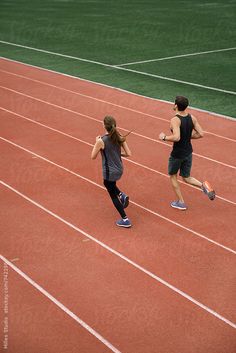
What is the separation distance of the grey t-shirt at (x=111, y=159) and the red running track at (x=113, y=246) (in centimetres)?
89

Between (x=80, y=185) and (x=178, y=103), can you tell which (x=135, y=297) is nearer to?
(x=178, y=103)

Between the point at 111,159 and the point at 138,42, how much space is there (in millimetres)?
17650

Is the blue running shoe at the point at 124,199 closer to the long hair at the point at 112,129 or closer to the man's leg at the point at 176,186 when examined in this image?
the long hair at the point at 112,129

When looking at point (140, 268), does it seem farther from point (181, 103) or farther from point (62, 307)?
point (181, 103)

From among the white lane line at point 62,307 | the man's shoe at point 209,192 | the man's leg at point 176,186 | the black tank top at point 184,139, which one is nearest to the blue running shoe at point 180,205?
the man's leg at point 176,186

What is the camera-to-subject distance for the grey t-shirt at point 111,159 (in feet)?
27.3

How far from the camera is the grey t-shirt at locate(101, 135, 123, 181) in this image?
833 cm

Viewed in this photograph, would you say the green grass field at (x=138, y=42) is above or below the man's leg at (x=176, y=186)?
above

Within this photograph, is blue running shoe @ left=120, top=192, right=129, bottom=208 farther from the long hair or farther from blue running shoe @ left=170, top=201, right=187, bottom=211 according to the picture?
blue running shoe @ left=170, top=201, right=187, bottom=211

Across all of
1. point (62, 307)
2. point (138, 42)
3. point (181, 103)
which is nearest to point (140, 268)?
point (62, 307)

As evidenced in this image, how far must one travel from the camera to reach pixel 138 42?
2508 centimetres

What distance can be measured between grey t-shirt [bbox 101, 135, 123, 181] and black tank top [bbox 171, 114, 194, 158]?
105 cm

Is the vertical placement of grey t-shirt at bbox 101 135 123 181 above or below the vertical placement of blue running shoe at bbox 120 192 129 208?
above

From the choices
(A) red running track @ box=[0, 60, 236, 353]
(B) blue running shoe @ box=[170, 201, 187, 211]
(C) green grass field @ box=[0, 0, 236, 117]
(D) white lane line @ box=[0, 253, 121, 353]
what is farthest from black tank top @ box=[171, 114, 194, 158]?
(C) green grass field @ box=[0, 0, 236, 117]
